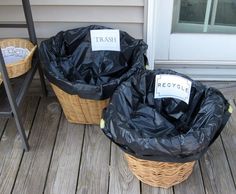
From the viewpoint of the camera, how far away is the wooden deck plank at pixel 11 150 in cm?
138

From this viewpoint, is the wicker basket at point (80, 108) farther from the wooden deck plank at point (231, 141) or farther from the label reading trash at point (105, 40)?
the wooden deck plank at point (231, 141)

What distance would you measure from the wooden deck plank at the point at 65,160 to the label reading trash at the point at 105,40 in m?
0.41

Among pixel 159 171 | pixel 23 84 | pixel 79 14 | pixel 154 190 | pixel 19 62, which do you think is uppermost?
pixel 79 14

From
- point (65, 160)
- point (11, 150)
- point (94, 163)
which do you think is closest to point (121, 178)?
point (94, 163)

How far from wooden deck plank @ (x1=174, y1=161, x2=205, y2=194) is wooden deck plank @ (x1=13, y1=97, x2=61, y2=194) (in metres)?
0.56

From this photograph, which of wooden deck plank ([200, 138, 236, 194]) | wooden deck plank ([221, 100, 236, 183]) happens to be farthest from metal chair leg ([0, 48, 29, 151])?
wooden deck plank ([221, 100, 236, 183])

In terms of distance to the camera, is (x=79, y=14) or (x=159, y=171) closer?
(x=159, y=171)

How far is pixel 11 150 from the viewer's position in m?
1.51

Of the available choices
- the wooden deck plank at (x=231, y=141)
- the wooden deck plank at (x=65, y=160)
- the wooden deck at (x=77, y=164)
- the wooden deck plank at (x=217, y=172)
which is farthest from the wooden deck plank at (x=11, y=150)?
the wooden deck plank at (x=231, y=141)

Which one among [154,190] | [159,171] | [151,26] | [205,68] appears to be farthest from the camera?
[205,68]

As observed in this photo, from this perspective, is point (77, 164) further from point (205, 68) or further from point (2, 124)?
point (205, 68)

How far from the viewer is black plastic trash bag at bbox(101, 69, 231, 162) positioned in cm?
107

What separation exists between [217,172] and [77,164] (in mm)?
605

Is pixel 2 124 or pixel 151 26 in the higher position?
pixel 151 26
